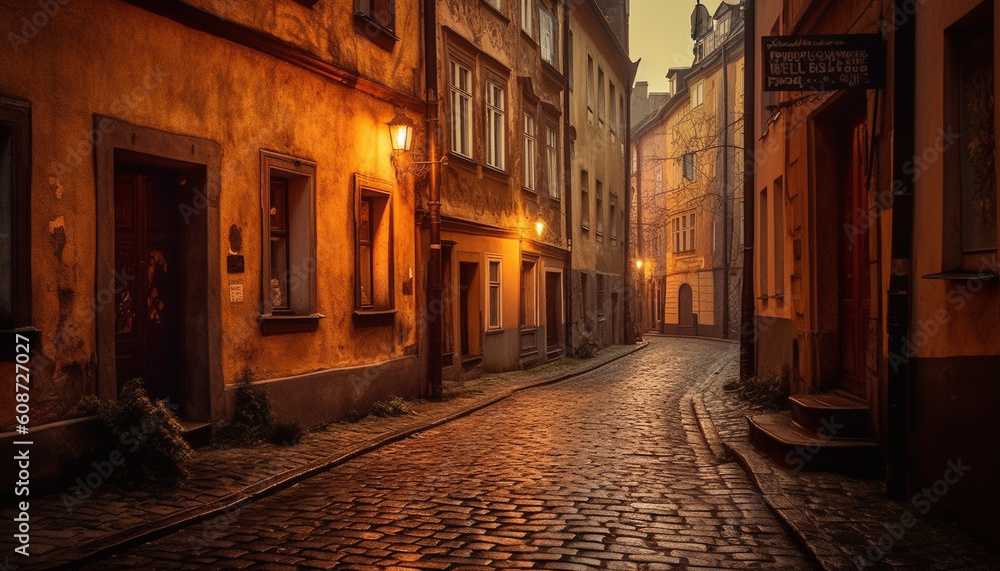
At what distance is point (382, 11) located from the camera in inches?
524

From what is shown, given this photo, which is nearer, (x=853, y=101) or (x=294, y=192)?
(x=853, y=101)

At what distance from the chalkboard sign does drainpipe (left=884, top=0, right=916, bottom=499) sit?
72 cm

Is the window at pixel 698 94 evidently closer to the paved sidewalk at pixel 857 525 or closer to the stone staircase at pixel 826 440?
the stone staircase at pixel 826 440

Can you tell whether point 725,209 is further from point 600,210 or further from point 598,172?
point 598,172

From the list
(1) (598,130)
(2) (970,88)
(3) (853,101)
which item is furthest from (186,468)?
(1) (598,130)

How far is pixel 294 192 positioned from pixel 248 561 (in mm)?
6492

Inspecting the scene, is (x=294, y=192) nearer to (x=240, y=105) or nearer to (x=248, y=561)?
(x=240, y=105)

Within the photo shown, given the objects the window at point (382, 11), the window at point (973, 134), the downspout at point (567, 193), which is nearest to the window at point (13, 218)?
the window at point (382, 11)

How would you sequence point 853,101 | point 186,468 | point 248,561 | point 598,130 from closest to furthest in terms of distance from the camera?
point 248,561 → point 186,468 → point 853,101 → point 598,130

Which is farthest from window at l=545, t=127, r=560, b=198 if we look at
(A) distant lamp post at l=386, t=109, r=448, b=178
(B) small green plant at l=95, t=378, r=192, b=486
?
(B) small green plant at l=95, t=378, r=192, b=486

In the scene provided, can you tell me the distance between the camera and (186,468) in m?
7.89

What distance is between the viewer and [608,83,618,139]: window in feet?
110

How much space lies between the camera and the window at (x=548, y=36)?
23237mm

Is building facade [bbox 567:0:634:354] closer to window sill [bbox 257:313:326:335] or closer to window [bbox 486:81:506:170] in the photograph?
window [bbox 486:81:506:170]
